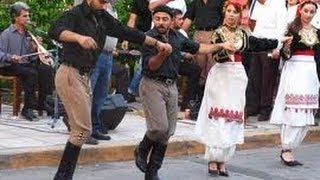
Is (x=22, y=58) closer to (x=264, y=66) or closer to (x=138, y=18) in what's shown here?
(x=138, y=18)

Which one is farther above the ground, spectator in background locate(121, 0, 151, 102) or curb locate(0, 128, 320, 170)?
spectator in background locate(121, 0, 151, 102)

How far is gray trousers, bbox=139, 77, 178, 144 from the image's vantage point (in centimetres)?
644

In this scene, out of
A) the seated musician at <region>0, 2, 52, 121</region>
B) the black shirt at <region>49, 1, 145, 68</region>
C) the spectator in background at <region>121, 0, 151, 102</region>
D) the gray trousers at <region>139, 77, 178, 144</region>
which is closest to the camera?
the black shirt at <region>49, 1, 145, 68</region>

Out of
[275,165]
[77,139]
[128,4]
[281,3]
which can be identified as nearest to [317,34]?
[275,165]

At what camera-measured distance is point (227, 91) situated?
7223 mm

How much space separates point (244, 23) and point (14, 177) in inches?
116

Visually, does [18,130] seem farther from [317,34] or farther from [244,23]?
[317,34]

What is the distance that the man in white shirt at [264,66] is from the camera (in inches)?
404

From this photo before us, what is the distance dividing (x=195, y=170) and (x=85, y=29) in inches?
92.9

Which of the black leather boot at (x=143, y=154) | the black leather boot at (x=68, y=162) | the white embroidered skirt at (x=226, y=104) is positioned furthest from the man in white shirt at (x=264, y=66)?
the black leather boot at (x=68, y=162)

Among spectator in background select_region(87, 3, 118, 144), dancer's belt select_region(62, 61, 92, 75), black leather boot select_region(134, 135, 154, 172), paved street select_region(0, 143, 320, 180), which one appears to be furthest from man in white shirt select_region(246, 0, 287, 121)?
dancer's belt select_region(62, 61, 92, 75)

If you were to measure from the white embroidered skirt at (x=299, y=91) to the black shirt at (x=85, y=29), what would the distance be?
244 centimetres

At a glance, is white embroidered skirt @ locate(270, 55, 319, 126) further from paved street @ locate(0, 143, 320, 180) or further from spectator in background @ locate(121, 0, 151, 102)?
spectator in background @ locate(121, 0, 151, 102)

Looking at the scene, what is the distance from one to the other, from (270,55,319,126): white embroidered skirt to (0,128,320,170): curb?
1.24m
